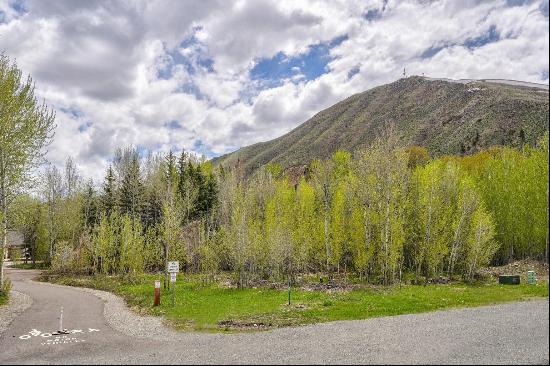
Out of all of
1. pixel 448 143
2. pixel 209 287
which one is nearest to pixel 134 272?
pixel 209 287

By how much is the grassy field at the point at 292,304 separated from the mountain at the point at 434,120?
36632 mm

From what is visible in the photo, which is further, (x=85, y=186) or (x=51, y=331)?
(x=85, y=186)

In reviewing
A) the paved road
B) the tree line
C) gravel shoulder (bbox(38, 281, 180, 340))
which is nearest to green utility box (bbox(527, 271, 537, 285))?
the paved road

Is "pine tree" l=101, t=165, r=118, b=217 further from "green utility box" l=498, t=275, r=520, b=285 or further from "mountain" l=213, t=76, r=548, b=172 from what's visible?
"green utility box" l=498, t=275, r=520, b=285

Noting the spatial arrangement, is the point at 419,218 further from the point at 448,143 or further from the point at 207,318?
the point at 448,143

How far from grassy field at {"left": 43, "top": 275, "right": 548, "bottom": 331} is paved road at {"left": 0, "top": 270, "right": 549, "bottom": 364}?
1.48 meters

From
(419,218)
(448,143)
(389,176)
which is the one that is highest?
(448,143)

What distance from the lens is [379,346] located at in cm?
1304

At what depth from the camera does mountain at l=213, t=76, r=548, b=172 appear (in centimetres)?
9594

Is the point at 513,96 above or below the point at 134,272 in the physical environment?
above

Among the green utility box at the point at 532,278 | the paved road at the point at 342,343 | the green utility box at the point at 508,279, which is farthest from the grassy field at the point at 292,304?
the paved road at the point at 342,343

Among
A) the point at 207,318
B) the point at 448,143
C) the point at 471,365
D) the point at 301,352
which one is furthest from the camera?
the point at 448,143

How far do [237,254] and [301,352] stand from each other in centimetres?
1925

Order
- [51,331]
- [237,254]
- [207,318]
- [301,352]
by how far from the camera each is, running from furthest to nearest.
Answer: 1. [237,254]
2. [207,318]
3. [51,331]
4. [301,352]
